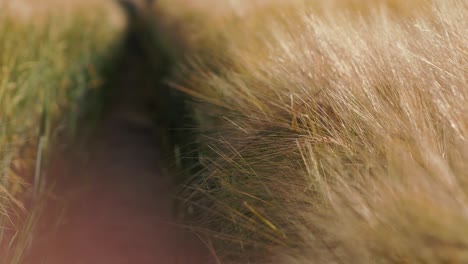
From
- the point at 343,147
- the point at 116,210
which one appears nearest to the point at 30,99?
the point at 116,210

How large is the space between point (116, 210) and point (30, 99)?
66cm

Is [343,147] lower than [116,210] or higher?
higher

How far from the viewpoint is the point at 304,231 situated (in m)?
1.28

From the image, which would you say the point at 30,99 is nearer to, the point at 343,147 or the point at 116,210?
the point at 116,210

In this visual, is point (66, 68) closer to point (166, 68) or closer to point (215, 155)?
point (166, 68)

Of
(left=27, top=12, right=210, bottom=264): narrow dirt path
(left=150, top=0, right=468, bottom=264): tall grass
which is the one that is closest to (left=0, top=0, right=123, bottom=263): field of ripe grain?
(left=27, top=12, right=210, bottom=264): narrow dirt path

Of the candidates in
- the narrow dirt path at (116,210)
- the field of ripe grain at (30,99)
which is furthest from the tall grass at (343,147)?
the field of ripe grain at (30,99)

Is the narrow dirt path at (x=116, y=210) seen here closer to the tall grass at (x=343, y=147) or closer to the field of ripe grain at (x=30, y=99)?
the field of ripe grain at (x=30, y=99)

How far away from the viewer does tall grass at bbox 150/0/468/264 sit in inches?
41.5

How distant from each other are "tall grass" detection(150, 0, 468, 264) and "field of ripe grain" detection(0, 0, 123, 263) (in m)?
0.61

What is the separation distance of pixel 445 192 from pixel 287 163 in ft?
1.86

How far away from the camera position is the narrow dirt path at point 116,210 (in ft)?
7.47

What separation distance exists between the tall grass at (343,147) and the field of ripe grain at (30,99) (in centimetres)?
61

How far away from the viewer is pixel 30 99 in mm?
2605
